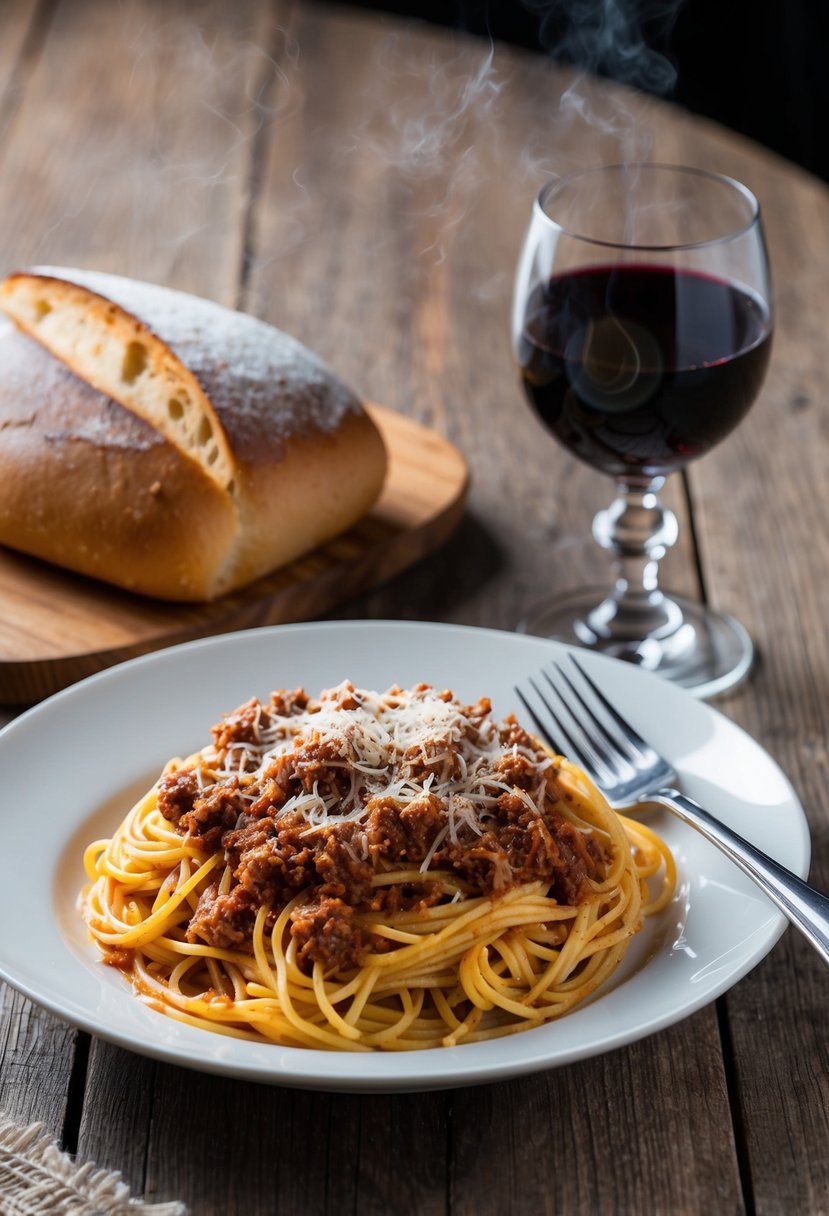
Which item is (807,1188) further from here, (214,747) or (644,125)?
(644,125)

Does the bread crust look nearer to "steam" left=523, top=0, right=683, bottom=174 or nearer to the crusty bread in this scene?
the crusty bread

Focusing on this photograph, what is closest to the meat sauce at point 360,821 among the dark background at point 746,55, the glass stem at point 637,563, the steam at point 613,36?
the glass stem at point 637,563

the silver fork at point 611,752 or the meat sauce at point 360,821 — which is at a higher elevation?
the meat sauce at point 360,821

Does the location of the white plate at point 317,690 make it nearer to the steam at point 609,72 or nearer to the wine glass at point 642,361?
the wine glass at point 642,361

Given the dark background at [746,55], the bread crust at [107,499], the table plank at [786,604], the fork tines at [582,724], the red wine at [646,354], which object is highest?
the red wine at [646,354]

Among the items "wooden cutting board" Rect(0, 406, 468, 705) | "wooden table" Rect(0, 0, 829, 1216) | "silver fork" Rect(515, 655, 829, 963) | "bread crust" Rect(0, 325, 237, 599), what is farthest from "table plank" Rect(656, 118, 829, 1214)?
"bread crust" Rect(0, 325, 237, 599)

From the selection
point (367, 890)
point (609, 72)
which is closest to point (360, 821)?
point (367, 890)

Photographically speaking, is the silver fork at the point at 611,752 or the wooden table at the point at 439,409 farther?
the silver fork at the point at 611,752
